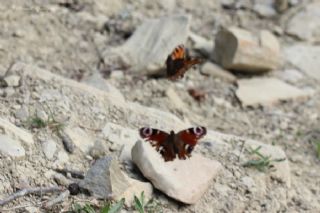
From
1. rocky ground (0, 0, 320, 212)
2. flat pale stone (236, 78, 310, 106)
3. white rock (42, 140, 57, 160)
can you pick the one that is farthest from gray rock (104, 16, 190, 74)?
white rock (42, 140, 57, 160)

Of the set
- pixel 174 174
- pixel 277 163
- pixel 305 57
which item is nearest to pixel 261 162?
pixel 277 163

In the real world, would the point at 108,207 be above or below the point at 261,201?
above

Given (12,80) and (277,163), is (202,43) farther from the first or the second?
(12,80)

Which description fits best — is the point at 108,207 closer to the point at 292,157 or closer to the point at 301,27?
the point at 292,157

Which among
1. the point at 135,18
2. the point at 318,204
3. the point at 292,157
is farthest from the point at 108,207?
the point at 135,18

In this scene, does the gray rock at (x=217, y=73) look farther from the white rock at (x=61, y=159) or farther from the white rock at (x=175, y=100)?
the white rock at (x=61, y=159)
